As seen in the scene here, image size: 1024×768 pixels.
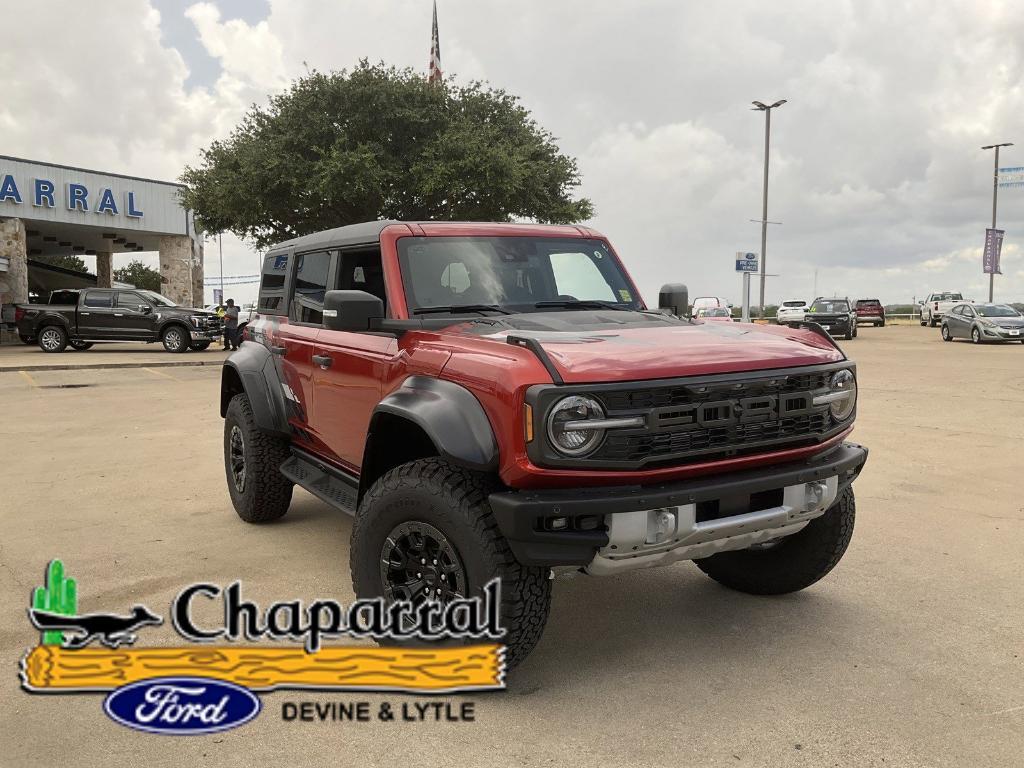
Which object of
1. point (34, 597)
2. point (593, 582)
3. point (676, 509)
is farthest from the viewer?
point (593, 582)

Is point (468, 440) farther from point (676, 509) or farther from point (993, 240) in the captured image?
point (993, 240)

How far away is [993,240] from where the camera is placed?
48469 millimetres

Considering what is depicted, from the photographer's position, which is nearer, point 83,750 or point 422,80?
point 83,750

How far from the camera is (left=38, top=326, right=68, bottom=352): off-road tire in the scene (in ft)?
81.5

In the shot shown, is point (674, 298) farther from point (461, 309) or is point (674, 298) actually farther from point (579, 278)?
point (461, 309)

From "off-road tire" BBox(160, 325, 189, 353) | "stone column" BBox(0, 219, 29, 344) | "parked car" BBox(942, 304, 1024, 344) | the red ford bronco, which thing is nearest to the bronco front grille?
the red ford bronco

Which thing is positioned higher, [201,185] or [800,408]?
[201,185]

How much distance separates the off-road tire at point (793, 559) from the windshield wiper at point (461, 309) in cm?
175

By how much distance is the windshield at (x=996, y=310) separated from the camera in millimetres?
28156

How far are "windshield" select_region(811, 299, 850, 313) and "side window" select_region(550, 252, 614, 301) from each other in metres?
30.4

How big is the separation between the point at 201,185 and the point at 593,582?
23.8m

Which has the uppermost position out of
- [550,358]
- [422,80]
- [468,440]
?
[422,80]

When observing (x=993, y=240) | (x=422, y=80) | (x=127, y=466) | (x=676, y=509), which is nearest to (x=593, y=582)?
(x=676, y=509)

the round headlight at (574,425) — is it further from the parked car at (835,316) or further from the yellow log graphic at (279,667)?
the parked car at (835,316)
